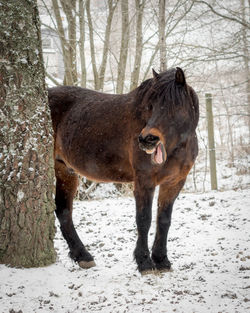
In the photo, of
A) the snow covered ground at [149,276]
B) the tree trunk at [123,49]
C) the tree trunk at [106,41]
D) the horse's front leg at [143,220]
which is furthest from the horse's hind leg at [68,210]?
the tree trunk at [123,49]

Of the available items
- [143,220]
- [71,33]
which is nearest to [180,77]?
[143,220]

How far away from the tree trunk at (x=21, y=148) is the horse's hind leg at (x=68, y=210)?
0.67 meters

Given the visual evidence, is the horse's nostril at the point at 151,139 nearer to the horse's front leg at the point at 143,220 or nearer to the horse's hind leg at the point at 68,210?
the horse's front leg at the point at 143,220

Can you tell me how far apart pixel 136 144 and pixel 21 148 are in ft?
3.48

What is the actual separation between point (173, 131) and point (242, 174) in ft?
23.1

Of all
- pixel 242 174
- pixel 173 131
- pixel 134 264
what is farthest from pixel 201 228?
pixel 242 174

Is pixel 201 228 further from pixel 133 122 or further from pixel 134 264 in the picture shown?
pixel 133 122

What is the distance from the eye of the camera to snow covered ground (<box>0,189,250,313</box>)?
7.74 ft

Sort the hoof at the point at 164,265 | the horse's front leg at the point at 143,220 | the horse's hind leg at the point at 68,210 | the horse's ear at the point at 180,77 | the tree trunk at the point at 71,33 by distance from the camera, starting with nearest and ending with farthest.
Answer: the horse's ear at the point at 180,77, the horse's front leg at the point at 143,220, the hoof at the point at 164,265, the horse's hind leg at the point at 68,210, the tree trunk at the point at 71,33

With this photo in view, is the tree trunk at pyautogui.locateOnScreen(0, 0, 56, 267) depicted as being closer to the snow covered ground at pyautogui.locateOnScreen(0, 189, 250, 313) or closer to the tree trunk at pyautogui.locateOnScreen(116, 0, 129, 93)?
the snow covered ground at pyautogui.locateOnScreen(0, 189, 250, 313)

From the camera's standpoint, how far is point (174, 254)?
3.59 meters

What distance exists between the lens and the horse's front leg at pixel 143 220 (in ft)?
10.0

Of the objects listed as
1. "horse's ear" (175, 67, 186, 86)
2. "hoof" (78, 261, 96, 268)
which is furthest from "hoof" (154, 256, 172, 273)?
"horse's ear" (175, 67, 186, 86)

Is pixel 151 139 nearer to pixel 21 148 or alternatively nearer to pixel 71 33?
pixel 21 148
